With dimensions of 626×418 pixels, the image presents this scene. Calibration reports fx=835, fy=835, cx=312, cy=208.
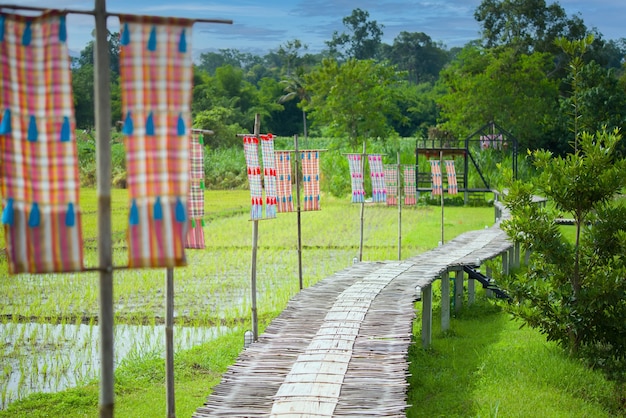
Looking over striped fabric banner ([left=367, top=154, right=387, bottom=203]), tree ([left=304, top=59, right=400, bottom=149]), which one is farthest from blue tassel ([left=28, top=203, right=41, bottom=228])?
tree ([left=304, top=59, right=400, bottom=149])

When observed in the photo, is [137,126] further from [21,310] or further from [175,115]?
[21,310]

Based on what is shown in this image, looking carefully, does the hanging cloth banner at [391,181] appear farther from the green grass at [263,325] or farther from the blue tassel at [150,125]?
the blue tassel at [150,125]

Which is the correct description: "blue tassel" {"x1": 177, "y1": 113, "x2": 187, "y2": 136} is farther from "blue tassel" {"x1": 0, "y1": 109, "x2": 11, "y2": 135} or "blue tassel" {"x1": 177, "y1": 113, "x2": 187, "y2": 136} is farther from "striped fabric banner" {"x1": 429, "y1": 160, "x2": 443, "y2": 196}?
"striped fabric banner" {"x1": 429, "y1": 160, "x2": 443, "y2": 196}

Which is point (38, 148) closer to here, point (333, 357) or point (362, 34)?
point (333, 357)

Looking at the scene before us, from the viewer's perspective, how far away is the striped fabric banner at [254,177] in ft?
31.1

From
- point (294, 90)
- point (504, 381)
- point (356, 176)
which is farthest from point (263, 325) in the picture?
point (294, 90)

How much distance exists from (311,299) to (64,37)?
567 centimetres

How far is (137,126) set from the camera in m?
4.34

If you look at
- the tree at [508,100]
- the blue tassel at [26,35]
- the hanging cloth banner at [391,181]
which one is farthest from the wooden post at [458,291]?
the tree at [508,100]

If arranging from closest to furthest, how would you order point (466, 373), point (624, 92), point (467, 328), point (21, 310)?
point (466, 373), point (467, 328), point (21, 310), point (624, 92)

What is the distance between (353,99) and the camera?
3262 centimetres

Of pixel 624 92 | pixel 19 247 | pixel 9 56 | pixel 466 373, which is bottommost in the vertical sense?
pixel 466 373

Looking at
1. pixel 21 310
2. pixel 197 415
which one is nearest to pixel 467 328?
pixel 197 415

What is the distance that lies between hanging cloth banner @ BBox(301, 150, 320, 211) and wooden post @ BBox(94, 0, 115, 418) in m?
8.73
